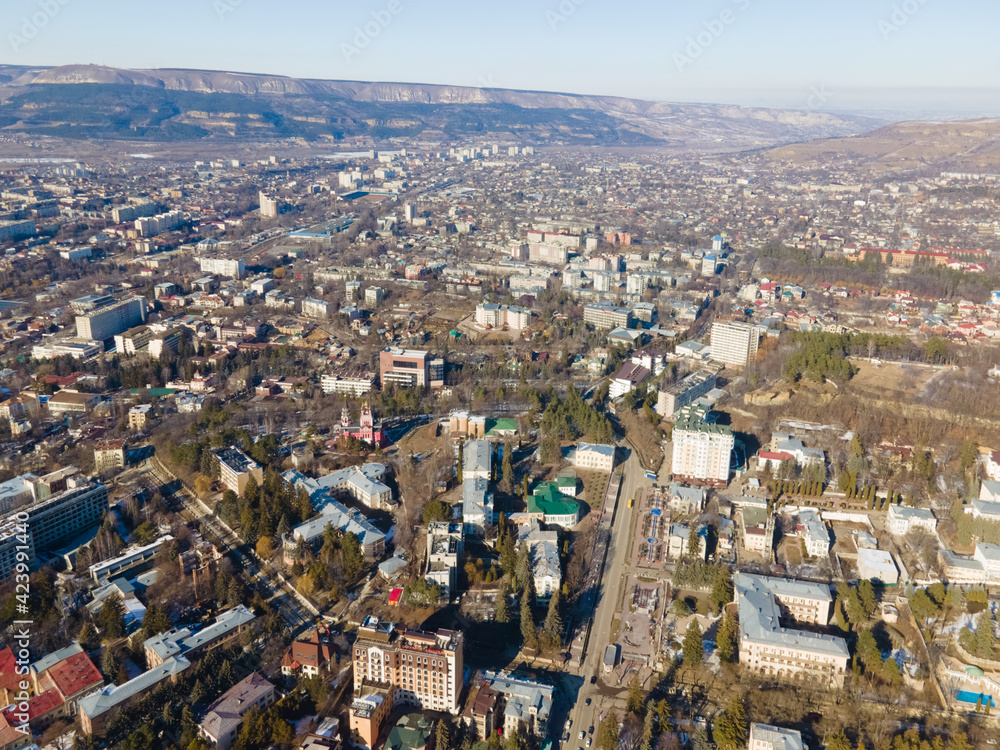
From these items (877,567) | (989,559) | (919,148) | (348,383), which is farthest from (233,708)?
(919,148)

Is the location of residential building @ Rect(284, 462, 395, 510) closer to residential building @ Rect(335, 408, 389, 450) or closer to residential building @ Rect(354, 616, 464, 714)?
residential building @ Rect(335, 408, 389, 450)

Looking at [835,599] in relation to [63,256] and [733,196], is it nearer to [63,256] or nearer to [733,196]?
[63,256]

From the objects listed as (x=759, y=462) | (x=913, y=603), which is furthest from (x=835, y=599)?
(x=759, y=462)

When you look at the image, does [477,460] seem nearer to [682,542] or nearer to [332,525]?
[332,525]

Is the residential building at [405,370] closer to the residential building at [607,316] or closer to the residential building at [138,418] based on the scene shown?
the residential building at [138,418]

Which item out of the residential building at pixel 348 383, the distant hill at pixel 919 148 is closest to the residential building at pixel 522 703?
the residential building at pixel 348 383

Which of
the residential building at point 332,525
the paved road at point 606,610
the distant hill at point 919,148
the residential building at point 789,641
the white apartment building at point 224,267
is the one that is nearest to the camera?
the paved road at point 606,610
